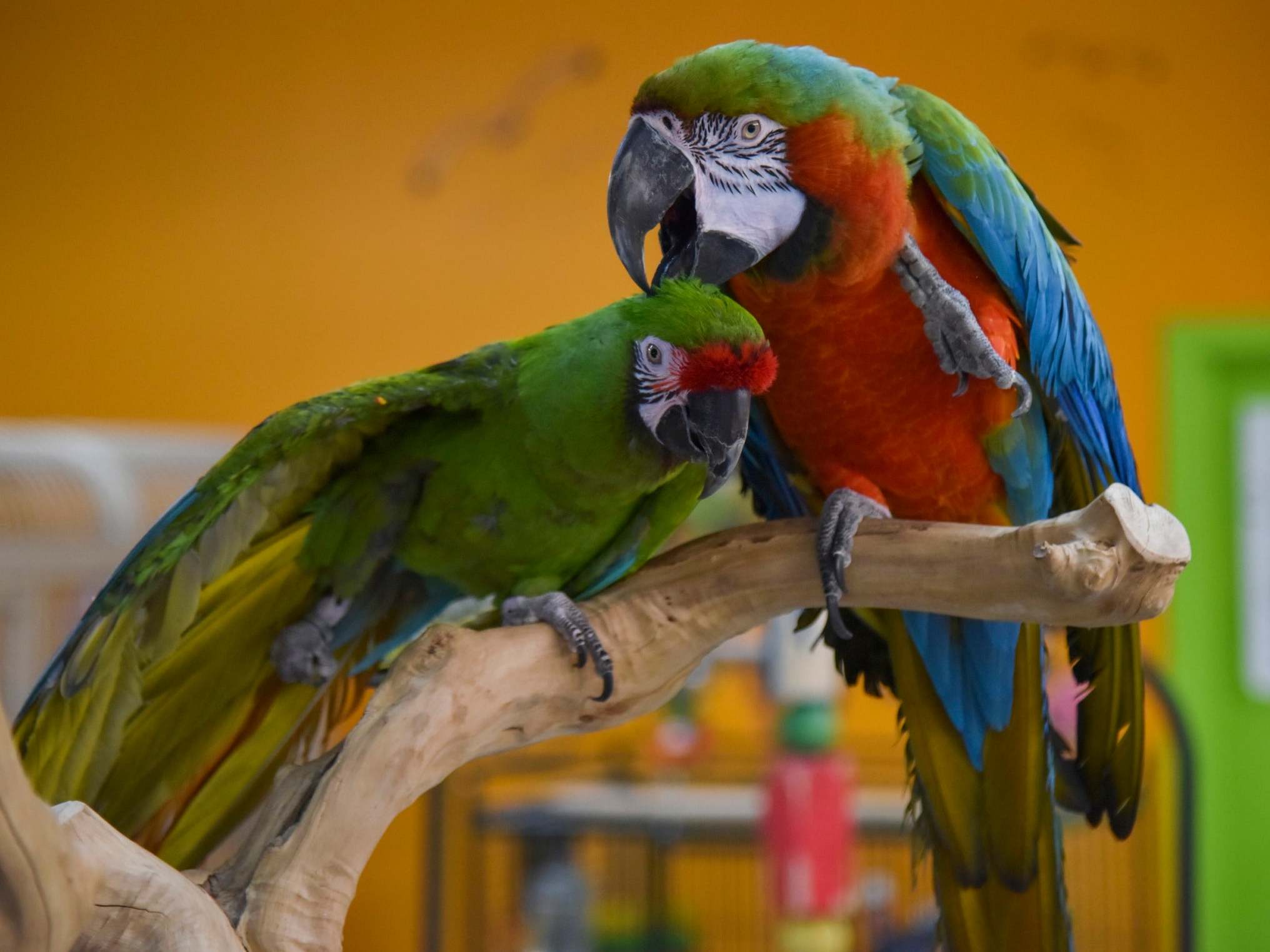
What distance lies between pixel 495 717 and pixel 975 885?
396 mm

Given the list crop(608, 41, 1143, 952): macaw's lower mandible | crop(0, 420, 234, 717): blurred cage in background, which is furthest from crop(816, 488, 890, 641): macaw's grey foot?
crop(0, 420, 234, 717): blurred cage in background

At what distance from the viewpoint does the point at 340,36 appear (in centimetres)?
285

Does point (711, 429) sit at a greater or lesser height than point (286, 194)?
lesser

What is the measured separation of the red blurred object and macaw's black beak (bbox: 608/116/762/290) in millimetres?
1047

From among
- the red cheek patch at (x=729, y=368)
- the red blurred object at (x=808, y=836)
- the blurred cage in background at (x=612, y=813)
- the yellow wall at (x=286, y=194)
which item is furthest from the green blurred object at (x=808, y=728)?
the yellow wall at (x=286, y=194)

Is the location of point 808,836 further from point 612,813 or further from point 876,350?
point 876,350

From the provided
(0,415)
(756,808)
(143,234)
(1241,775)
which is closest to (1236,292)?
(1241,775)

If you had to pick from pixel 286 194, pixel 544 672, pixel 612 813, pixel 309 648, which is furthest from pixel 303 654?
pixel 286 194

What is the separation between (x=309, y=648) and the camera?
84cm

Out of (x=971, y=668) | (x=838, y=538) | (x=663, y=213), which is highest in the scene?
(x=663, y=213)

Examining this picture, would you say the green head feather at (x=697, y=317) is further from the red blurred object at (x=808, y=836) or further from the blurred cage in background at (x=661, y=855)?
the blurred cage in background at (x=661, y=855)

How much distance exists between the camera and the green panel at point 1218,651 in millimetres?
2646

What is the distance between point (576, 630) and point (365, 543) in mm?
184

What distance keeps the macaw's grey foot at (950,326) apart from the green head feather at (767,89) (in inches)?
3.2
